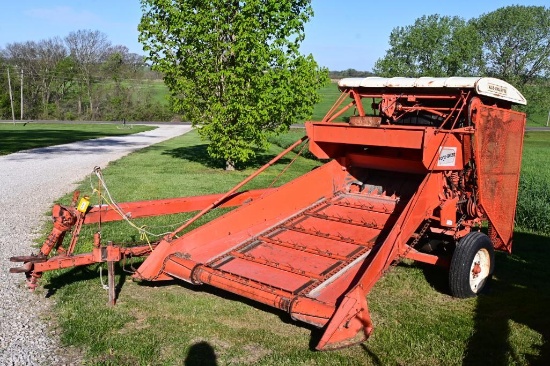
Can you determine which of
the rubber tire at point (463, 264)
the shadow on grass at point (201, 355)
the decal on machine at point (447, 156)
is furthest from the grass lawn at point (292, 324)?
the decal on machine at point (447, 156)

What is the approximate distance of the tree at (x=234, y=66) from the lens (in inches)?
640

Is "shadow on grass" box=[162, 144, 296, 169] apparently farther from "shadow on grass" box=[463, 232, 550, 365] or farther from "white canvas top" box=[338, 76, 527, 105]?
"shadow on grass" box=[463, 232, 550, 365]

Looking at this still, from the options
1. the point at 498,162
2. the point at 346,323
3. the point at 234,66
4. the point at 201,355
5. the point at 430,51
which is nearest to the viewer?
the point at 346,323

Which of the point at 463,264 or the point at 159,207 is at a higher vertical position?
the point at 159,207

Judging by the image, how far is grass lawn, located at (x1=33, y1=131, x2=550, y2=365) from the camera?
15.2 feet

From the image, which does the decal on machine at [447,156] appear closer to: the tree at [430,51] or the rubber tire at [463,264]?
the rubber tire at [463,264]

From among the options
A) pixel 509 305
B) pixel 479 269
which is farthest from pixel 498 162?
pixel 509 305

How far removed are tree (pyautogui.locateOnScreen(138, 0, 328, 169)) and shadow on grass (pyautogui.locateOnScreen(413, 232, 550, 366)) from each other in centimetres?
945

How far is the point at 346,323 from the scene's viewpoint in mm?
4344

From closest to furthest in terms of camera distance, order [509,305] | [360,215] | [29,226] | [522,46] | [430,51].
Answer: [509,305], [360,215], [29,226], [430,51], [522,46]

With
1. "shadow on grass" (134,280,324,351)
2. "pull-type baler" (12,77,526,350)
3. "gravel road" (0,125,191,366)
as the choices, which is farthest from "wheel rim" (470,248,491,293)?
"gravel road" (0,125,191,366)

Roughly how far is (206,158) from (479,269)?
55.5 ft

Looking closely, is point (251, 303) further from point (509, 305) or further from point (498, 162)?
point (498, 162)

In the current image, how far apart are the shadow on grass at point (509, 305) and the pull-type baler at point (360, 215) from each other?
342 mm
